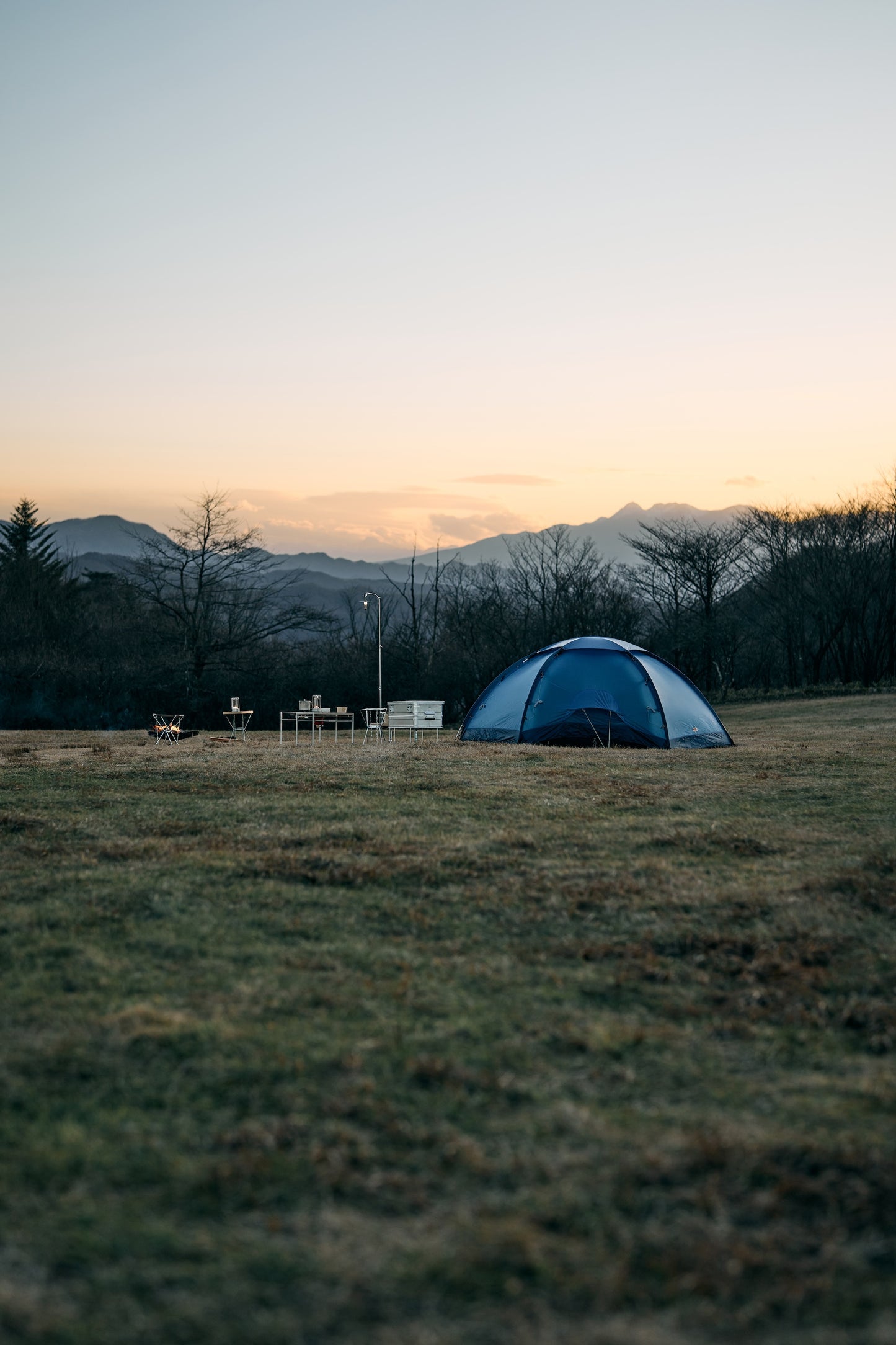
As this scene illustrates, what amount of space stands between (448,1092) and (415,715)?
52.2 feet

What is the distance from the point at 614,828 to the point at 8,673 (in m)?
24.2

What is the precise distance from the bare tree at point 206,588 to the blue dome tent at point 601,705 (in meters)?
18.0

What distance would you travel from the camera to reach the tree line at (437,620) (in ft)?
106

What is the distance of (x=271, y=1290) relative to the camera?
2.40 metres

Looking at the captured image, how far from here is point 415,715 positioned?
19.4 m

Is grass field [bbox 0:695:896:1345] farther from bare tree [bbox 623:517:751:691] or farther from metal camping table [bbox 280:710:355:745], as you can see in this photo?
bare tree [bbox 623:517:751:691]

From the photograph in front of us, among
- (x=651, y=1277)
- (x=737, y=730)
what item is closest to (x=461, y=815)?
(x=651, y=1277)

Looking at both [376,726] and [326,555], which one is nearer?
[376,726]

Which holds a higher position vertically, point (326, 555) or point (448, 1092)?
point (326, 555)

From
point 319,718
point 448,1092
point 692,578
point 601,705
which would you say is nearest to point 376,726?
point 319,718

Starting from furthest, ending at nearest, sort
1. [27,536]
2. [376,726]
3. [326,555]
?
[326,555] → [27,536] → [376,726]

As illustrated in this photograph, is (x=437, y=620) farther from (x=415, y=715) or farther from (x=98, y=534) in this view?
(x=98, y=534)

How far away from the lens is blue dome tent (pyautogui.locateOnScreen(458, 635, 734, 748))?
17672 mm

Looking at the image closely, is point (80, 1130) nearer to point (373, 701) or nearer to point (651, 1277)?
point (651, 1277)
